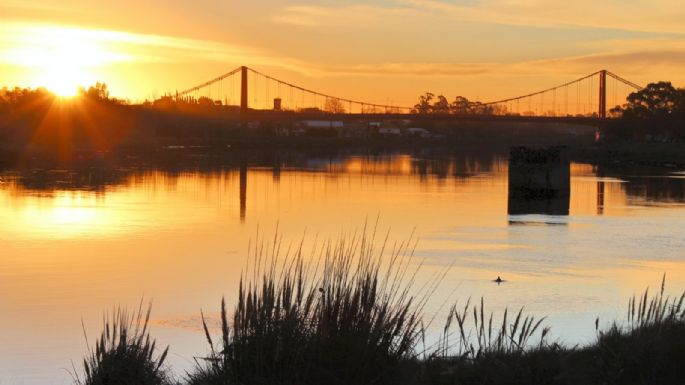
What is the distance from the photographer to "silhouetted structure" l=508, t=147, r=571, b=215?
5600 cm

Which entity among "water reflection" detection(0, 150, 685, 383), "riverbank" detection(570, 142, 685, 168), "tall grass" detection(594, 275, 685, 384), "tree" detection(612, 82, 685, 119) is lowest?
"water reflection" detection(0, 150, 685, 383)

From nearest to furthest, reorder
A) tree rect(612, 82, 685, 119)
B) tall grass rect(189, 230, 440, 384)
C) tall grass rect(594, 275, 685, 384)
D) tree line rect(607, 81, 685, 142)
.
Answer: tall grass rect(189, 230, 440, 384), tall grass rect(594, 275, 685, 384), tree line rect(607, 81, 685, 142), tree rect(612, 82, 685, 119)

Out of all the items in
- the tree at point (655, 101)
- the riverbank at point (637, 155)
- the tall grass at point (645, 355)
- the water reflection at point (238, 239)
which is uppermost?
the tree at point (655, 101)

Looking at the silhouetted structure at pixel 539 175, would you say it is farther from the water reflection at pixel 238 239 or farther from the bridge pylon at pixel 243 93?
the bridge pylon at pixel 243 93

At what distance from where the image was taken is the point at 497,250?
95.7 feet

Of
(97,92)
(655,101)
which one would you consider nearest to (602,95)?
(655,101)

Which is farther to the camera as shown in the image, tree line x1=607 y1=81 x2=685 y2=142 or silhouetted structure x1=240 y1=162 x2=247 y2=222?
tree line x1=607 y1=81 x2=685 y2=142

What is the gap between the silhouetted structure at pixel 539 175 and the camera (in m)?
56.0

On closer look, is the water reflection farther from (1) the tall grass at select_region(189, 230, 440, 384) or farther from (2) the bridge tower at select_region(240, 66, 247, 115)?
(2) the bridge tower at select_region(240, 66, 247, 115)

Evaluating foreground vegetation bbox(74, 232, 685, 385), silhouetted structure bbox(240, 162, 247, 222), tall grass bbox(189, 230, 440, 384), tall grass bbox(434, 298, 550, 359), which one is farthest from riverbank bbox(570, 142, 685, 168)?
tall grass bbox(189, 230, 440, 384)

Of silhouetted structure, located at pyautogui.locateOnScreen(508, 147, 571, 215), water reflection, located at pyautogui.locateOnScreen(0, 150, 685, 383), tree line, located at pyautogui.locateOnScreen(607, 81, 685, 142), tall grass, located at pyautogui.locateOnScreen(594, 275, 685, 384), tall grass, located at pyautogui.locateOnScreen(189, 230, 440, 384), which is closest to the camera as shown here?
tall grass, located at pyautogui.locateOnScreen(189, 230, 440, 384)

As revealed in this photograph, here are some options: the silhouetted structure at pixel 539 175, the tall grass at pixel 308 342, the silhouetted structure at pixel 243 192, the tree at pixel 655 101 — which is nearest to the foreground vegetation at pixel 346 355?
the tall grass at pixel 308 342

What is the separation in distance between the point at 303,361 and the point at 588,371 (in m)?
3.04

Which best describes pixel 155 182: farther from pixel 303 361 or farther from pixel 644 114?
pixel 644 114
